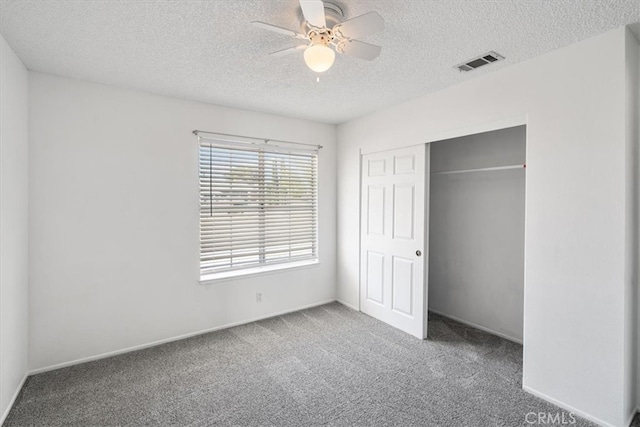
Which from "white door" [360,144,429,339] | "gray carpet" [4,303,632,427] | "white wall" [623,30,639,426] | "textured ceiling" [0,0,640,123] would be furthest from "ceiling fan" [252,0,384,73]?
"gray carpet" [4,303,632,427]

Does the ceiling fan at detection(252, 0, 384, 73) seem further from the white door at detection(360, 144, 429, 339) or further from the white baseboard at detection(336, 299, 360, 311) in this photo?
the white baseboard at detection(336, 299, 360, 311)

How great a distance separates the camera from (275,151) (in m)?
3.99

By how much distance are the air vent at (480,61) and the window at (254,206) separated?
2.15 metres

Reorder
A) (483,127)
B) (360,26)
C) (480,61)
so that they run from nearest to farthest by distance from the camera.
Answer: (360,26), (480,61), (483,127)

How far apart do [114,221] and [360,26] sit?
2734 mm

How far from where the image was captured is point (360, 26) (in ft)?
5.34

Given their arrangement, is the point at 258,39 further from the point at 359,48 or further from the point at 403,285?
the point at 403,285

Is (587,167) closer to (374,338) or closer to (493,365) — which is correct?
(493,365)

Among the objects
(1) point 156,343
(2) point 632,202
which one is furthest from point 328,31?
(1) point 156,343

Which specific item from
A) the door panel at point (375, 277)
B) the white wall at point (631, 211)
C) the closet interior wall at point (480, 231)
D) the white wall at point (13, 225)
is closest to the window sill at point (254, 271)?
the door panel at point (375, 277)

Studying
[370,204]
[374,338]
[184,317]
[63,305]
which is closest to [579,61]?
[370,204]

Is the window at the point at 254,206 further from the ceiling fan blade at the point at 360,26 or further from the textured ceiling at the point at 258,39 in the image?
the ceiling fan blade at the point at 360,26

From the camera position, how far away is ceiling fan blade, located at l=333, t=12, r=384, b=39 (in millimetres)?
1543

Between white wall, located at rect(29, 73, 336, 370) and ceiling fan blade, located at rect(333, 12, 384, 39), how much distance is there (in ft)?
7.45
